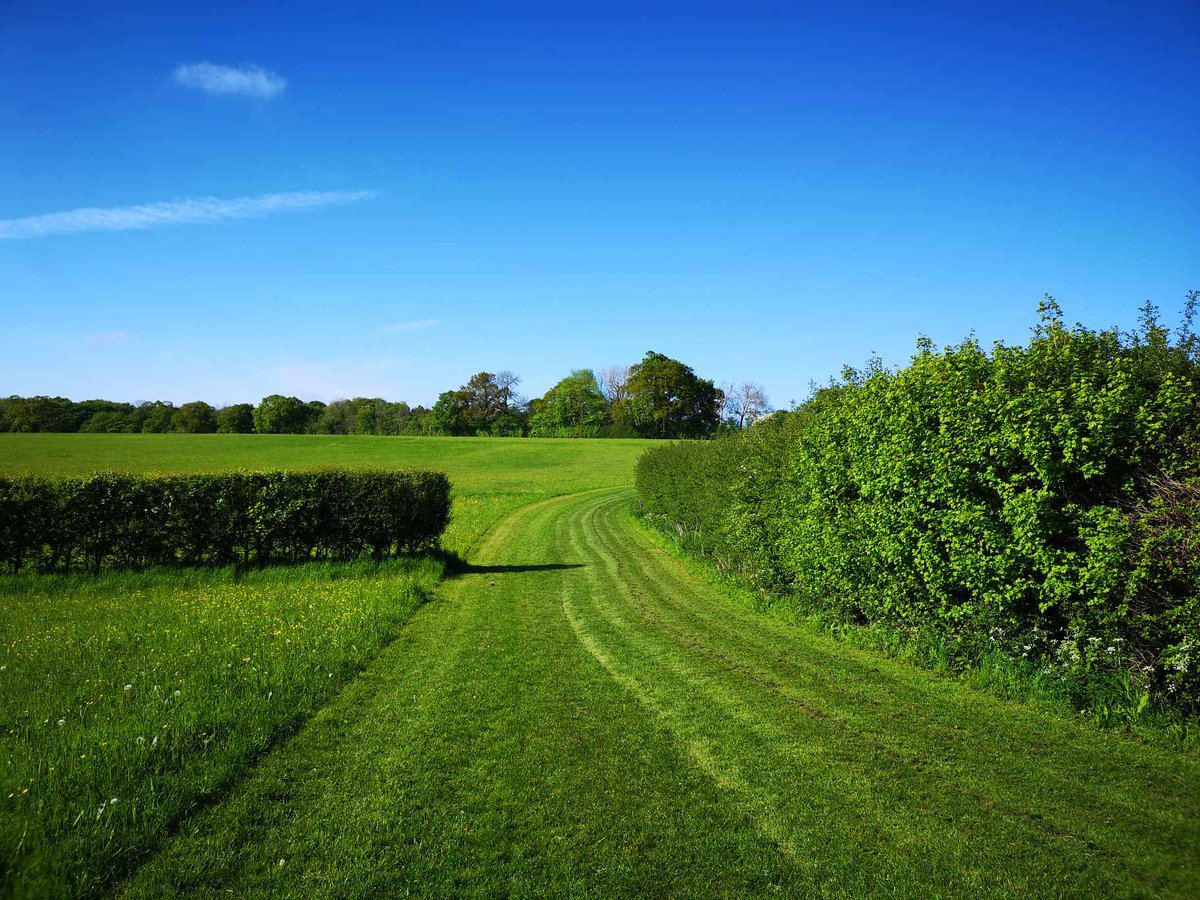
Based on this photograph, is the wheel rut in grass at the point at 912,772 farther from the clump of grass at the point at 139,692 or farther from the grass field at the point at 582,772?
the clump of grass at the point at 139,692

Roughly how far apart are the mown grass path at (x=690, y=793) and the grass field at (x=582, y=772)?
0.02 metres

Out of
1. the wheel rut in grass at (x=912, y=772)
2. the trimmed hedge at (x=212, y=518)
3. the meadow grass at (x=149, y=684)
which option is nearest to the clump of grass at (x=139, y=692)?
the meadow grass at (x=149, y=684)

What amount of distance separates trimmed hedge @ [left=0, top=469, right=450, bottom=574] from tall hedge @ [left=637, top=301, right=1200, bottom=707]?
34.0 feet

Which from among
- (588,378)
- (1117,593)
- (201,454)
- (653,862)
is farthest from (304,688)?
(588,378)

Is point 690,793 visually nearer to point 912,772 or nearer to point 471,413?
point 912,772

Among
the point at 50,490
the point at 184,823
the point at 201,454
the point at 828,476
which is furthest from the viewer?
the point at 201,454

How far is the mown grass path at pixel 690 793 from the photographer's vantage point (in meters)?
4.21

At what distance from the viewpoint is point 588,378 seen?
10638 centimetres

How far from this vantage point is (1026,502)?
23.0ft

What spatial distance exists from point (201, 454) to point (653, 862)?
61758mm

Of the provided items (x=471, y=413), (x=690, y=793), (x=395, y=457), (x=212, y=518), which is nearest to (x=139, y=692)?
(x=690, y=793)

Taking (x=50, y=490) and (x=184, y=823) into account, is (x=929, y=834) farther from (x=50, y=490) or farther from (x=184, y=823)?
(x=50, y=490)

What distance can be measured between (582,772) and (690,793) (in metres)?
0.98

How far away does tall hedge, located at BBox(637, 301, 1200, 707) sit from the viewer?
623 centimetres
